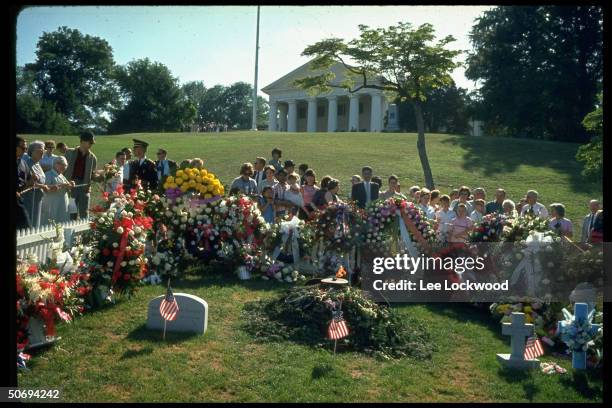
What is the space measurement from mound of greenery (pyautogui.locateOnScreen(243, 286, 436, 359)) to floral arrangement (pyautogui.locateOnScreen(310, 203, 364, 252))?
8.01 ft

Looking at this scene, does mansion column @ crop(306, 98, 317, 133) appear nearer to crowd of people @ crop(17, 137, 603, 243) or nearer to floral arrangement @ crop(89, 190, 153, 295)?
crowd of people @ crop(17, 137, 603, 243)

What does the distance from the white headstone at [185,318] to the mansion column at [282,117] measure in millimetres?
69511

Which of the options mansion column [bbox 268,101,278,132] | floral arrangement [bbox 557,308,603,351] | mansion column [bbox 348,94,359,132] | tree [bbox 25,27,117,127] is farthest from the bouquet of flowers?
mansion column [bbox 268,101,278,132]

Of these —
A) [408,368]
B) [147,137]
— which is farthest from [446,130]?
[408,368]

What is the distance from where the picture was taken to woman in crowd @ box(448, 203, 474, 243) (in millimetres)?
11195

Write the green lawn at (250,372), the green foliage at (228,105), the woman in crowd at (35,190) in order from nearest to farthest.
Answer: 1. the green lawn at (250,372)
2. the woman in crowd at (35,190)
3. the green foliage at (228,105)

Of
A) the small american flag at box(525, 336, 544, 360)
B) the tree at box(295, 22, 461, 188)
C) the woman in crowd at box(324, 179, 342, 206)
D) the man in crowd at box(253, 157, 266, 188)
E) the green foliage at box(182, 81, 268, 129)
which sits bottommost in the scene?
the small american flag at box(525, 336, 544, 360)

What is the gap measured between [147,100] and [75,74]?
8386 millimetres

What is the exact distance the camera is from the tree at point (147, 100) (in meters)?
60.8

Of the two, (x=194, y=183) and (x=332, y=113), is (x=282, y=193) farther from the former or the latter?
(x=332, y=113)

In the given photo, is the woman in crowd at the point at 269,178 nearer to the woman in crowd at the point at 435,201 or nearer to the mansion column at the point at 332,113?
the woman in crowd at the point at 435,201

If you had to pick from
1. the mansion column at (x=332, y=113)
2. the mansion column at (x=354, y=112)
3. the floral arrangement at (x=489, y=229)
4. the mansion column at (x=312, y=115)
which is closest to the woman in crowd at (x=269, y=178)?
the floral arrangement at (x=489, y=229)

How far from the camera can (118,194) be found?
32.0 ft

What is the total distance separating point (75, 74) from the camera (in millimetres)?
55938
